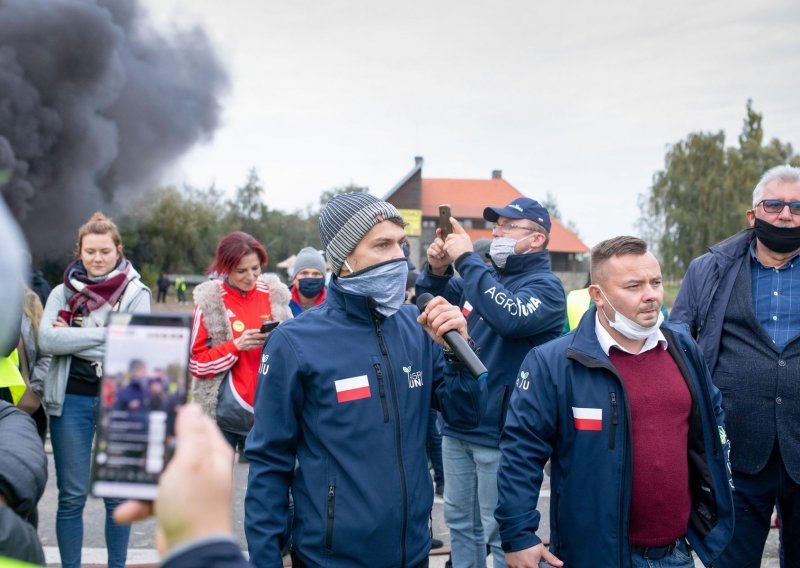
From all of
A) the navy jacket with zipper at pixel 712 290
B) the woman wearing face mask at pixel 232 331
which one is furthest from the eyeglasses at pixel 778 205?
the woman wearing face mask at pixel 232 331

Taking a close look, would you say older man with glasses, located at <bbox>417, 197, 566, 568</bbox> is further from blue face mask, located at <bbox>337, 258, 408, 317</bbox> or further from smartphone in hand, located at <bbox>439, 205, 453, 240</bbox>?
blue face mask, located at <bbox>337, 258, 408, 317</bbox>

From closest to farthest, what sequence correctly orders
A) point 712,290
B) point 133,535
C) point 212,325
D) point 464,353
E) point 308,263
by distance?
point 464,353, point 712,290, point 212,325, point 133,535, point 308,263

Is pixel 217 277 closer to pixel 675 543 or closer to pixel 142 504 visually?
pixel 675 543

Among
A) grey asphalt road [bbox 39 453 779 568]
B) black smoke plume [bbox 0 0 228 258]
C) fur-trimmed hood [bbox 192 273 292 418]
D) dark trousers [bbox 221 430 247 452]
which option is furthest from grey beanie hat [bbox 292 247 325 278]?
black smoke plume [bbox 0 0 228 258]

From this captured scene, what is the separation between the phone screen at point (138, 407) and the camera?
0.99 meters

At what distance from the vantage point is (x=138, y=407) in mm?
1013

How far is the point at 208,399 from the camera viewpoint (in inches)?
185

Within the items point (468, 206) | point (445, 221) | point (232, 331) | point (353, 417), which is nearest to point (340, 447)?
point (353, 417)

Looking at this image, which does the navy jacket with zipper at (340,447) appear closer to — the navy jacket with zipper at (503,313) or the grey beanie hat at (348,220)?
the grey beanie hat at (348,220)

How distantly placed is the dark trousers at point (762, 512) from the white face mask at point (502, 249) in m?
1.70

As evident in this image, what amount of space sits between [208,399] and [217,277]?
2.94 feet

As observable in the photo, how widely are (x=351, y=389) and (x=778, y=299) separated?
8.06 feet

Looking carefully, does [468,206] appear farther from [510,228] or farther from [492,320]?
[492,320]

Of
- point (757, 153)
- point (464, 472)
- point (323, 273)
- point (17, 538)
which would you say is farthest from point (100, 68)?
point (757, 153)
